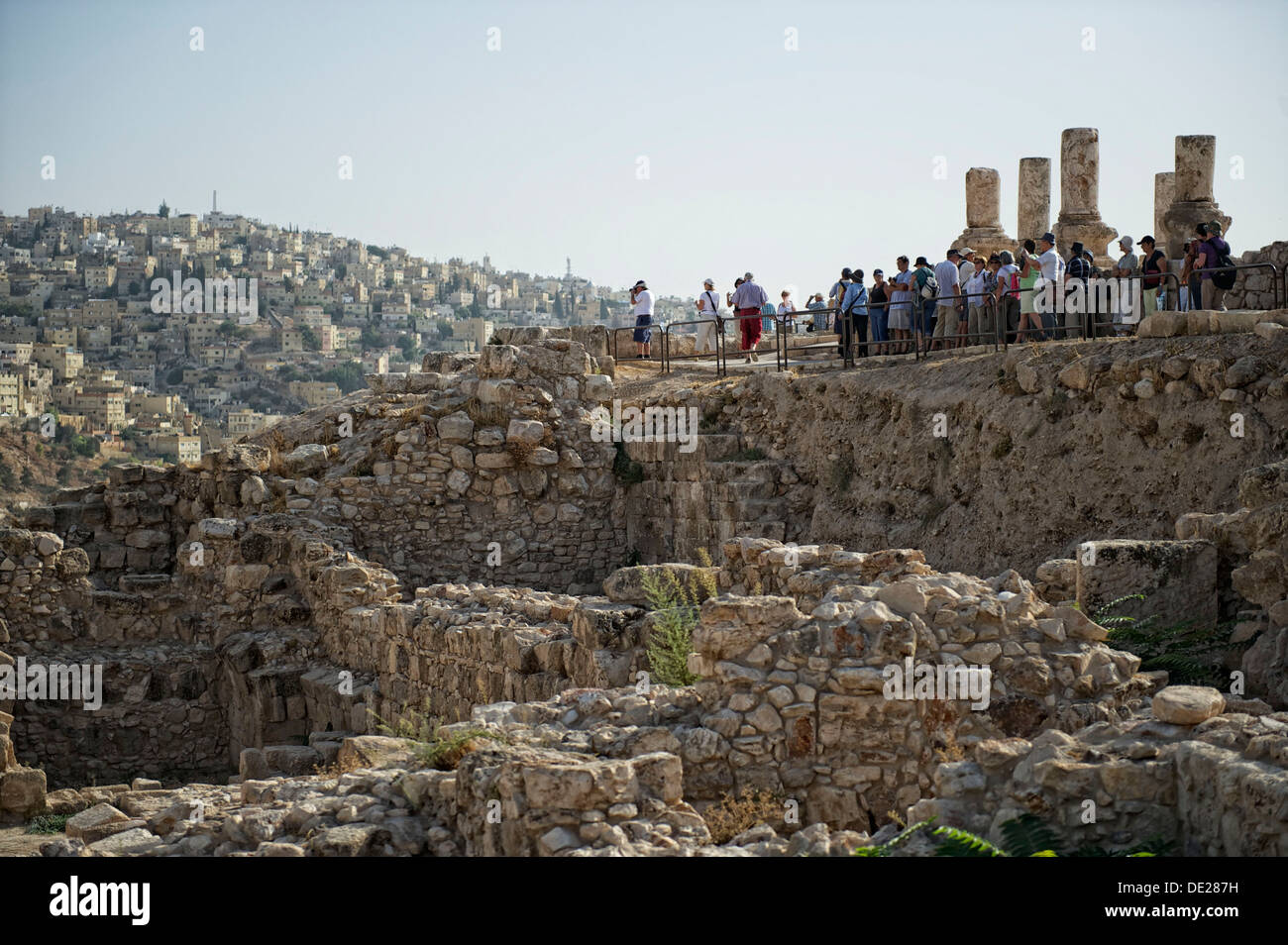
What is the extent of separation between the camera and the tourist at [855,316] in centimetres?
1648

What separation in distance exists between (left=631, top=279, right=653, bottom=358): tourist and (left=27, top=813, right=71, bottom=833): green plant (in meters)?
11.0

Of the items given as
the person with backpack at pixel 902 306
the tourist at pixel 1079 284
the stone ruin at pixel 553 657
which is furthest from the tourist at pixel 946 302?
the stone ruin at pixel 553 657

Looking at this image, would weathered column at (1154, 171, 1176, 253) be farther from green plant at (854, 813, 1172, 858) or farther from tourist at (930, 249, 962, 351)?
green plant at (854, 813, 1172, 858)

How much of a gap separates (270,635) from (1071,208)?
1296 cm

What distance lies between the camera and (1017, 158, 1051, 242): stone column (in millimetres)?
22172

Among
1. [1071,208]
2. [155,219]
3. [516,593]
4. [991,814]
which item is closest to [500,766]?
[991,814]

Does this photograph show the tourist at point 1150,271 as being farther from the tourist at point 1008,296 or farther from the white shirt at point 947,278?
the white shirt at point 947,278

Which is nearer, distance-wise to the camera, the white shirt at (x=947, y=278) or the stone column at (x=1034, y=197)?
the white shirt at (x=947, y=278)

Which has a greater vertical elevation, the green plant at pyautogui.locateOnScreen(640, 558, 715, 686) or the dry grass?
the green plant at pyautogui.locateOnScreen(640, 558, 715, 686)

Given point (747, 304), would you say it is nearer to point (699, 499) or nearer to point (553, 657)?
point (699, 499)

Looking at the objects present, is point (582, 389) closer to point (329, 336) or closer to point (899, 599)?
point (899, 599)

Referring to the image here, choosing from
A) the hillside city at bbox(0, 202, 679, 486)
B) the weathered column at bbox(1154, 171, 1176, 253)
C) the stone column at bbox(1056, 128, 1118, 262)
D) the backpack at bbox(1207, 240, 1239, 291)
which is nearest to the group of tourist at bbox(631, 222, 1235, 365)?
the backpack at bbox(1207, 240, 1239, 291)

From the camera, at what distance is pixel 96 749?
590 inches

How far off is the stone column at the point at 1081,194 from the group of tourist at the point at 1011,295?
10.8 ft
